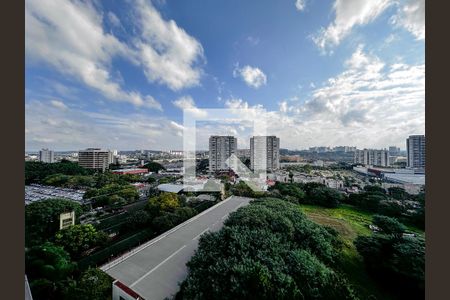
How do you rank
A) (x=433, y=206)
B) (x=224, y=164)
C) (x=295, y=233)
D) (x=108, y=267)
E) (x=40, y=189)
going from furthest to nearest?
1. (x=224, y=164)
2. (x=40, y=189)
3. (x=295, y=233)
4. (x=108, y=267)
5. (x=433, y=206)

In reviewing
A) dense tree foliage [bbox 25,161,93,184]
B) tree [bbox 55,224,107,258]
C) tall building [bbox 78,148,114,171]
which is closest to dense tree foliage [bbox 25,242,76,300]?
tree [bbox 55,224,107,258]

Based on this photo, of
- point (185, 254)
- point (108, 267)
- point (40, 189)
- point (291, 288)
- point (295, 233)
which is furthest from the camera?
point (40, 189)

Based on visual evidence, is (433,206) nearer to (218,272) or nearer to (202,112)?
(218,272)

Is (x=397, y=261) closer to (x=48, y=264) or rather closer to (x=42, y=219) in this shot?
(x=48, y=264)

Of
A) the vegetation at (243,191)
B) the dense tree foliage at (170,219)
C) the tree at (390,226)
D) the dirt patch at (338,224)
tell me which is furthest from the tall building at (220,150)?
the tree at (390,226)

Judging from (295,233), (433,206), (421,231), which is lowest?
(421,231)

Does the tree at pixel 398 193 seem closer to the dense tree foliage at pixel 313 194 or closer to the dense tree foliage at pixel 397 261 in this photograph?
the dense tree foliage at pixel 313 194

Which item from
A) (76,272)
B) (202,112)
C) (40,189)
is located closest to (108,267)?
(76,272)
